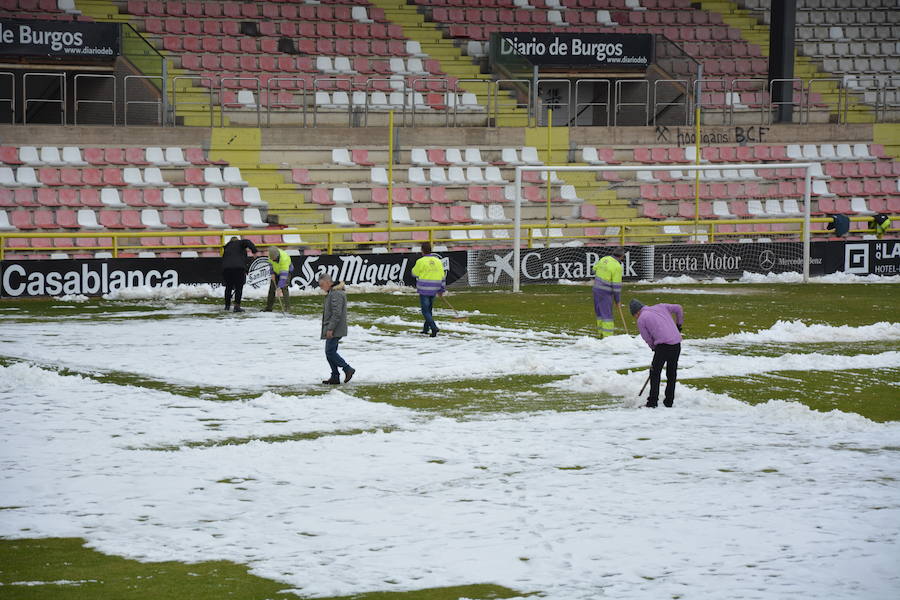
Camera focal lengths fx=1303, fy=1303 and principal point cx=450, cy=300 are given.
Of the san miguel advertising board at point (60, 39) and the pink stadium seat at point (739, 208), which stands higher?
the san miguel advertising board at point (60, 39)

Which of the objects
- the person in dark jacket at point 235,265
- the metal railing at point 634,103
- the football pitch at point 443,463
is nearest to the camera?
the football pitch at point 443,463

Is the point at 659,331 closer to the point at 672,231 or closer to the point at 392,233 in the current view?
the point at 392,233

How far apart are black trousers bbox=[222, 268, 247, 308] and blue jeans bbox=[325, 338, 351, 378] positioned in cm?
747

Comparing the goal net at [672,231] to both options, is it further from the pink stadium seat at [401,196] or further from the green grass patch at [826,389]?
the green grass patch at [826,389]

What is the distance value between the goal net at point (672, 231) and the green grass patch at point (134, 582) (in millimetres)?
19556

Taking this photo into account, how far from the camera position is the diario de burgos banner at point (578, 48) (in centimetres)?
3762

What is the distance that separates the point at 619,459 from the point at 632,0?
31161 millimetres

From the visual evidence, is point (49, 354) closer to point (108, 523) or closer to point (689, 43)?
point (108, 523)

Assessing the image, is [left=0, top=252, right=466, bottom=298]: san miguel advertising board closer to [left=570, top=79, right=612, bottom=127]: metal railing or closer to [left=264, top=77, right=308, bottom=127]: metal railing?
[left=264, top=77, right=308, bottom=127]: metal railing

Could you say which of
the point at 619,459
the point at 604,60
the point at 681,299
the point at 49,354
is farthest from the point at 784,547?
the point at 604,60

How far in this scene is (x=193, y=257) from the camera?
1112 inches

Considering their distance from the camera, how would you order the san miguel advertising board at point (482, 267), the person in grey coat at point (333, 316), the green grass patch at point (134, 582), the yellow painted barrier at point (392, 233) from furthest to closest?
the yellow painted barrier at point (392, 233) < the san miguel advertising board at point (482, 267) < the person in grey coat at point (333, 316) < the green grass patch at point (134, 582)

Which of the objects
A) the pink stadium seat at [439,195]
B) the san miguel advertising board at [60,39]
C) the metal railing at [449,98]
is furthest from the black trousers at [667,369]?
the san miguel advertising board at [60,39]

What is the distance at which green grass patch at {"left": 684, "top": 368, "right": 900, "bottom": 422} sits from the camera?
17.2 m
